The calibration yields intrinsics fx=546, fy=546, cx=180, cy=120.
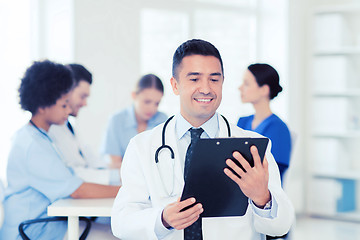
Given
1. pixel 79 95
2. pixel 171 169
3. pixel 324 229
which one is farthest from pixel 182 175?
pixel 324 229

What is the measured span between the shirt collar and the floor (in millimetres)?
3098

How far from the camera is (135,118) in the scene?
12.0ft

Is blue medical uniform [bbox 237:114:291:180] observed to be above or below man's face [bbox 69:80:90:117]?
below

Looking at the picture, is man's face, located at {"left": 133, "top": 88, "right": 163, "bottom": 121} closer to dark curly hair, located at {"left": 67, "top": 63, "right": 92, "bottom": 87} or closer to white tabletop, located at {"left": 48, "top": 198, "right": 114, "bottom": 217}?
dark curly hair, located at {"left": 67, "top": 63, "right": 92, "bottom": 87}

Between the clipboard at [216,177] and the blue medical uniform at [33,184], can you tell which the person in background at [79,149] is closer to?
the blue medical uniform at [33,184]

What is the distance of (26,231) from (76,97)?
1132 mm

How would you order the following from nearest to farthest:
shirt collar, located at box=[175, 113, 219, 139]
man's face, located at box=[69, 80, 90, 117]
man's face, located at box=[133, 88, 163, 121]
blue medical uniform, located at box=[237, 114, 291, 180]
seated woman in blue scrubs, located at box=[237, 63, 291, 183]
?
shirt collar, located at box=[175, 113, 219, 139], blue medical uniform, located at box=[237, 114, 291, 180], seated woman in blue scrubs, located at box=[237, 63, 291, 183], man's face, located at box=[69, 80, 90, 117], man's face, located at box=[133, 88, 163, 121]

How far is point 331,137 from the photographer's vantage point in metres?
5.62

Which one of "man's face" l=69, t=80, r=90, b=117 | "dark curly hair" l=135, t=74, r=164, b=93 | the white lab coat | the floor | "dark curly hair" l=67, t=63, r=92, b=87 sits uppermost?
"dark curly hair" l=67, t=63, r=92, b=87

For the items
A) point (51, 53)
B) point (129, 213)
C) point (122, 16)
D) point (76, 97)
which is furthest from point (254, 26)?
point (129, 213)

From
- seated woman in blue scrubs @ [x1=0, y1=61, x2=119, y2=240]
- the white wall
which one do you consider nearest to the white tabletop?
seated woman in blue scrubs @ [x1=0, y1=61, x2=119, y2=240]

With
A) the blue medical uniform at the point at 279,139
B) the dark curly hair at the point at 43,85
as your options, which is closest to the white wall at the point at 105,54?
the dark curly hair at the point at 43,85

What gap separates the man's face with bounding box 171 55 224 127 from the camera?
183 centimetres

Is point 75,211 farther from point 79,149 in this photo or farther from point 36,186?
point 79,149
